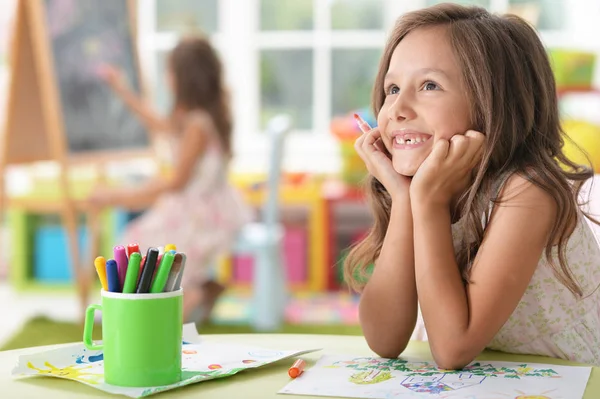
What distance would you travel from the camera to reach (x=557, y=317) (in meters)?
1.12

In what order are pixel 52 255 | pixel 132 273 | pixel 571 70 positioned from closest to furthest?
pixel 132 273 → pixel 571 70 → pixel 52 255

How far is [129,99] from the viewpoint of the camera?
3.59 m

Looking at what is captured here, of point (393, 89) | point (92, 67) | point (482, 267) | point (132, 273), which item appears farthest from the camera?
point (92, 67)

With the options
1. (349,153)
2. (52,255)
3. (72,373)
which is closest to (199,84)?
(349,153)

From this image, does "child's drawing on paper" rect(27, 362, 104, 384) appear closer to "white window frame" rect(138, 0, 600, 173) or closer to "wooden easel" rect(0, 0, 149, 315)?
"wooden easel" rect(0, 0, 149, 315)

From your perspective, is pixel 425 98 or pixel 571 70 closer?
pixel 425 98

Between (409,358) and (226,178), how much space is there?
2494 millimetres

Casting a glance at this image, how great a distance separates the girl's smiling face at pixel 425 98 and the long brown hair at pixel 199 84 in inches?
92.4

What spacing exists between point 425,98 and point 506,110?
0.33 ft

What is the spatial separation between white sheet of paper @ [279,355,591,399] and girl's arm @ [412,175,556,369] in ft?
0.13

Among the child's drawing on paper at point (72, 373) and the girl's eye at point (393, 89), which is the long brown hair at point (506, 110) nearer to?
the girl's eye at point (393, 89)

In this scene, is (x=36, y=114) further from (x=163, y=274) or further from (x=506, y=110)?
Result: (x=163, y=274)

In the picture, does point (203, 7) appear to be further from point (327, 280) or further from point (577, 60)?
point (577, 60)

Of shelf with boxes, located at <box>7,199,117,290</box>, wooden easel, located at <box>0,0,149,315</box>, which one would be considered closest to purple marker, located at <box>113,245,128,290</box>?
wooden easel, located at <box>0,0,149,315</box>
